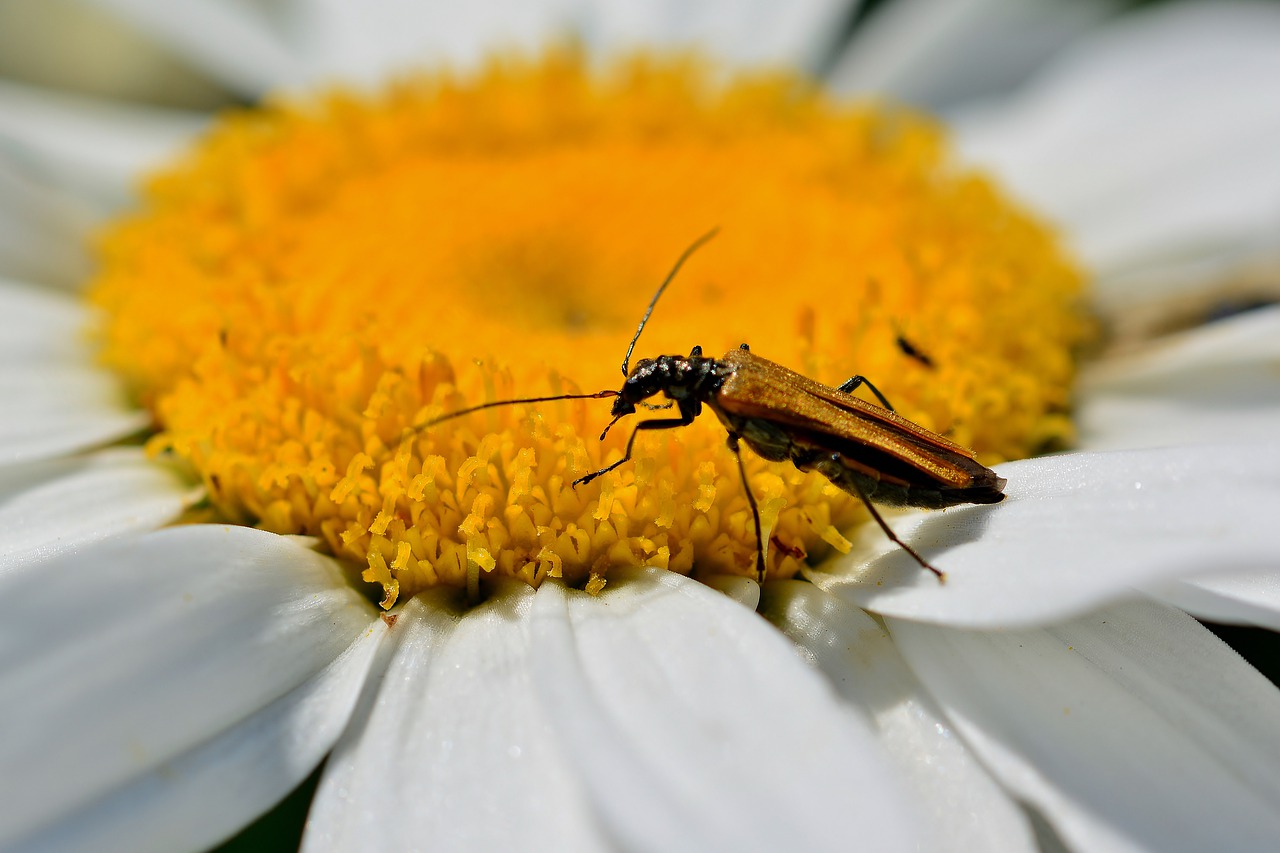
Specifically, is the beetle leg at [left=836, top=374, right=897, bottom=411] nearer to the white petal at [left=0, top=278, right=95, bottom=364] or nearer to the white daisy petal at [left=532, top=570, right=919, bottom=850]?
the white daisy petal at [left=532, top=570, right=919, bottom=850]

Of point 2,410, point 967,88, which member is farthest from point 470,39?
point 2,410

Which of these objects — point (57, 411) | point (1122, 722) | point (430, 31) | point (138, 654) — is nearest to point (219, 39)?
point (430, 31)

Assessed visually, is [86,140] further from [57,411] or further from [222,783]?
[222,783]

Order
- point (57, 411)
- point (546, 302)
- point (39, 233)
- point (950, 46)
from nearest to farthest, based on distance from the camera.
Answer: point (57, 411) < point (546, 302) < point (39, 233) < point (950, 46)

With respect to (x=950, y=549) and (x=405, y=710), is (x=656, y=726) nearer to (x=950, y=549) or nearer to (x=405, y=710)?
(x=405, y=710)

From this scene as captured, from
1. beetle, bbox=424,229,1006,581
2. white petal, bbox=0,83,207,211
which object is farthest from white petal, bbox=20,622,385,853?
white petal, bbox=0,83,207,211

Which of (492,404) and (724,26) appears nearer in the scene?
(492,404)
